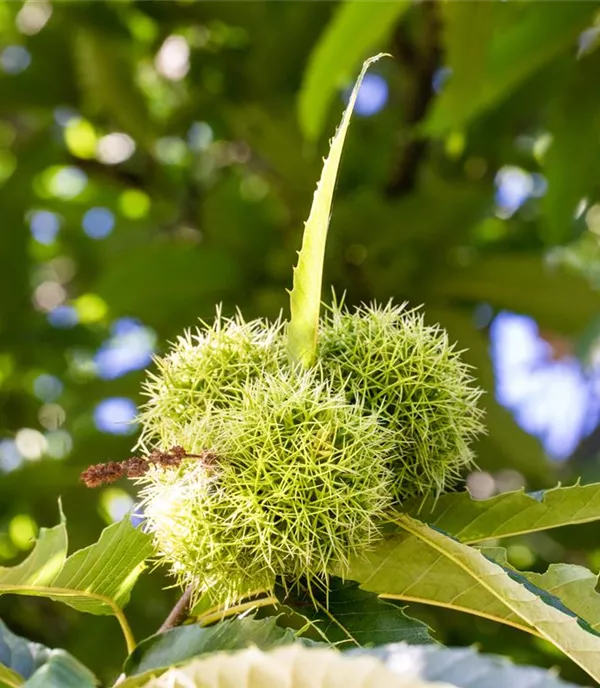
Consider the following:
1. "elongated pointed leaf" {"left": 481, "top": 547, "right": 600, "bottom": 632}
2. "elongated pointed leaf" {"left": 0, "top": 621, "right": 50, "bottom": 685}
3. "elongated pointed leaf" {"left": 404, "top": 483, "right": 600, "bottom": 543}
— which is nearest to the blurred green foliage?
"elongated pointed leaf" {"left": 404, "top": 483, "right": 600, "bottom": 543}

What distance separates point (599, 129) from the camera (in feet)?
6.56

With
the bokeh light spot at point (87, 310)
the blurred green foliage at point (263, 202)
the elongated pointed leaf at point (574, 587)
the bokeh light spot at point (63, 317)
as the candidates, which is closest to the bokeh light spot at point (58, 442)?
the blurred green foliage at point (263, 202)

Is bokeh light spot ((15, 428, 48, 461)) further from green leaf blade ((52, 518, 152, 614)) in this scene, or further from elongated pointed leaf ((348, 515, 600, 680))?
elongated pointed leaf ((348, 515, 600, 680))

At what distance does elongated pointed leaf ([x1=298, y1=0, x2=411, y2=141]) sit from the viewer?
56.2 inches

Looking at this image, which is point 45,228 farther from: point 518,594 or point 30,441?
point 518,594

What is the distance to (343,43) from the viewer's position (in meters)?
1.55

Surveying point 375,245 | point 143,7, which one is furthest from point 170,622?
point 143,7

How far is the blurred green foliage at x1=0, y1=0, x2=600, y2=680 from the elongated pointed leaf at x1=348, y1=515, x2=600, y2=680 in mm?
1086

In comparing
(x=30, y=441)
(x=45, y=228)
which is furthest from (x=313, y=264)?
(x=45, y=228)

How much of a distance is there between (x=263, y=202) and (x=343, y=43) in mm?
1317

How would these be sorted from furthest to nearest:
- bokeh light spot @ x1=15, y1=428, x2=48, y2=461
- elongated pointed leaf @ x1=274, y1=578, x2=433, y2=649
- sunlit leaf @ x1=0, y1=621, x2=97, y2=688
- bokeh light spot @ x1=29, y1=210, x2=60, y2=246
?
bokeh light spot @ x1=29, y1=210, x2=60, y2=246 → bokeh light spot @ x1=15, y1=428, x2=48, y2=461 → elongated pointed leaf @ x1=274, y1=578, x2=433, y2=649 → sunlit leaf @ x1=0, y1=621, x2=97, y2=688

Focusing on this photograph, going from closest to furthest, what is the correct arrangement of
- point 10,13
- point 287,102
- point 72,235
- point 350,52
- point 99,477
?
point 99,477, point 350,52, point 287,102, point 10,13, point 72,235

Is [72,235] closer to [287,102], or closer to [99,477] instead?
[287,102]

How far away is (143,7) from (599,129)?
1.48 meters
